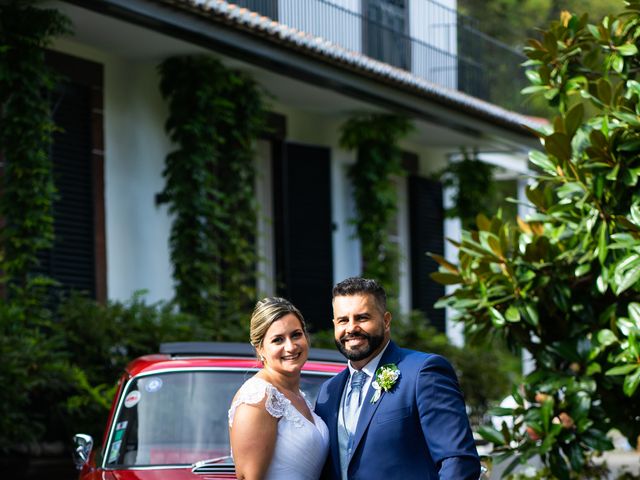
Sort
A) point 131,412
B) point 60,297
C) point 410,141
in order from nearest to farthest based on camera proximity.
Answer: point 131,412, point 60,297, point 410,141

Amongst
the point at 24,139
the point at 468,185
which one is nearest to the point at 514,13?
the point at 468,185

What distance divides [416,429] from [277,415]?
53cm

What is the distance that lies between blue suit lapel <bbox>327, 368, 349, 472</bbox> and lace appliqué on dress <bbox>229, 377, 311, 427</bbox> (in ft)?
0.48

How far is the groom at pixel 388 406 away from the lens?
4.83 metres

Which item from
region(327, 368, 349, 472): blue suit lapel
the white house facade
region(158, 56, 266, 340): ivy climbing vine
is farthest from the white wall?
region(327, 368, 349, 472): blue suit lapel

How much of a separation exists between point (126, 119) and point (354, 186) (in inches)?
182

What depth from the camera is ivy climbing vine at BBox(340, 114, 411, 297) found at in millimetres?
17906

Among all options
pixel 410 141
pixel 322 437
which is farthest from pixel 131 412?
pixel 410 141

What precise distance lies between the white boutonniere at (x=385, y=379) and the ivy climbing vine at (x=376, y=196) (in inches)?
502

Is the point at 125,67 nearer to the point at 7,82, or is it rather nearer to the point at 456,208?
the point at 7,82

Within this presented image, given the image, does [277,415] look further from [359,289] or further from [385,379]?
[359,289]

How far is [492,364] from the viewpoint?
60.6 ft

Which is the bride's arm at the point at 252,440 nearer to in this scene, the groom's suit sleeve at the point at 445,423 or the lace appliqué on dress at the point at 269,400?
the lace appliqué on dress at the point at 269,400

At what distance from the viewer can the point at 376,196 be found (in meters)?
17.9
